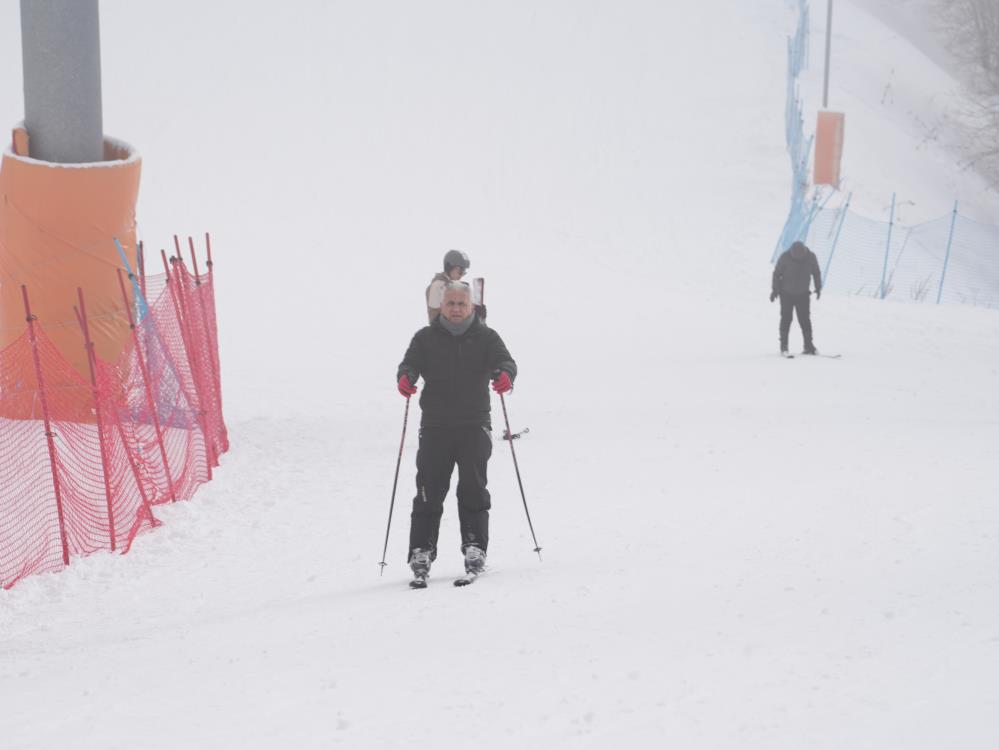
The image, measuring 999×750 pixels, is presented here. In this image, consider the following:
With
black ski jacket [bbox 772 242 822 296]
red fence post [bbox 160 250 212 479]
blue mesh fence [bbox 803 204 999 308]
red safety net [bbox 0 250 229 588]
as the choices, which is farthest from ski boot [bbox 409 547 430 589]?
blue mesh fence [bbox 803 204 999 308]

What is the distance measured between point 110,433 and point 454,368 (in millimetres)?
3243

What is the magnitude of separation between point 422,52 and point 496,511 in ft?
99.2

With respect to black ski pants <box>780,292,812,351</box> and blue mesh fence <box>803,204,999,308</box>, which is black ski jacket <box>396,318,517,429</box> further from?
blue mesh fence <box>803,204,999,308</box>

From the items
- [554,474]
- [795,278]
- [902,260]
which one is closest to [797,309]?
[795,278]

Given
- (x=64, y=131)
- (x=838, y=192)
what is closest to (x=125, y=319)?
(x=64, y=131)

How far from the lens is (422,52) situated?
3709 centimetres

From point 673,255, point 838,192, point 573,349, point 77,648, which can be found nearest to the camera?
point 77,648

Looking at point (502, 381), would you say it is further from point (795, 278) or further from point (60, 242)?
point (795, 278)

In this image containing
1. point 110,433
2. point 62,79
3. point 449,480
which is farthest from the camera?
point 62,79

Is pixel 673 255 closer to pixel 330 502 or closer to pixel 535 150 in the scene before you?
pixel 535 150

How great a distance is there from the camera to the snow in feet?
15.4

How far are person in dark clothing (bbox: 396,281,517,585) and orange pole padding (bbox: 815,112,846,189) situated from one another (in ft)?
72.5

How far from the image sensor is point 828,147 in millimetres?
27281

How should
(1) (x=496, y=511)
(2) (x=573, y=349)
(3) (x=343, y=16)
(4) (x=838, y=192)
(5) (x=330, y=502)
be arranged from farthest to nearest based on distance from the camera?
(3) (x=343, y=16), (4) (x=838, y=192), (2) (x=573, y=349), (5) (x=330, y=502), (1) (x=496, y=511)
